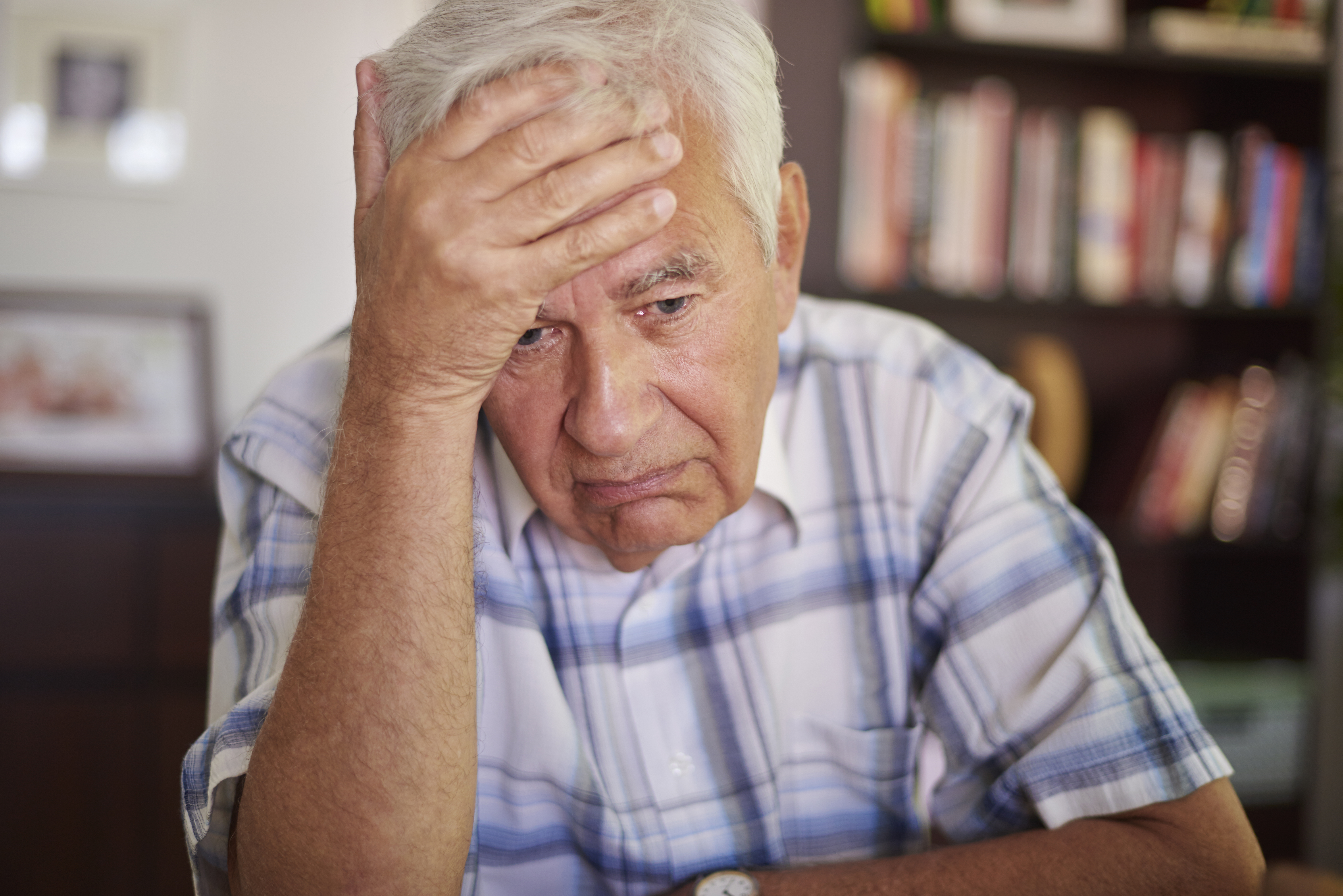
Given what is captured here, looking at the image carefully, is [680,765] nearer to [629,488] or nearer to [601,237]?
[629,488]

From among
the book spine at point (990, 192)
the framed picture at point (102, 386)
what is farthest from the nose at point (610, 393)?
the framed picture at point (102, 386)

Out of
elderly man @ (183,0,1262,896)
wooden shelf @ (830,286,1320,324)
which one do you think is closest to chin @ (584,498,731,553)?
elderly man @ (183,0,1262,896)

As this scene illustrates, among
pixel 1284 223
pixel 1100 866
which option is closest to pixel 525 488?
pixel 1100 866

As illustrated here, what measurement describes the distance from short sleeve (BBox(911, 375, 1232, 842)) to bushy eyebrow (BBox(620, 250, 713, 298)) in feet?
1.33

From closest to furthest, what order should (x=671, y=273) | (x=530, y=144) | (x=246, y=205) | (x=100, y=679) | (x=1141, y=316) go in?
(x=530, y=144)
(x=671, y=273)
(x=100, y=679)
(x=246, y=205)
(x=1141, y=316)

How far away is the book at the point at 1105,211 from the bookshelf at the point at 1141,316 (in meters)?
0.06

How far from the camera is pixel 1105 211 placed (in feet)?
6.74

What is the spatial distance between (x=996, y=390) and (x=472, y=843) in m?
0.74

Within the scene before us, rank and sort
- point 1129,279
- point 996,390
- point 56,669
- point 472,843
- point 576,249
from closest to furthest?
point 576,249 → point 472,843 → point 996,390 → point 56,669 → point 1129,279

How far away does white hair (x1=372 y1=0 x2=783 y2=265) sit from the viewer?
73cm

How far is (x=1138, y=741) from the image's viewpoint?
0.85 m

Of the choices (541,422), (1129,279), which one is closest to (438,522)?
(541,422)

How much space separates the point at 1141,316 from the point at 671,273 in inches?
81.4

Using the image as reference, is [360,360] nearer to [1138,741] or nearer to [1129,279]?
[1138,741]
